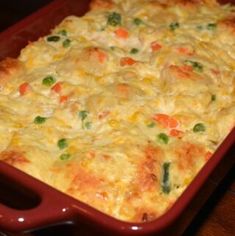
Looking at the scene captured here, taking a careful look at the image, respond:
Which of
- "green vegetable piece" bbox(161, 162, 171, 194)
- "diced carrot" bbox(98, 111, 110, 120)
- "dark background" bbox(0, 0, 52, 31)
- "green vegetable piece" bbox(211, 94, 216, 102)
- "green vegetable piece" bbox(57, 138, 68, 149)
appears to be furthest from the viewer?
"dark background" bbox(0, 0, 52, 31)

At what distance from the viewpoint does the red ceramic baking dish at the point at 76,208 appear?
1290mm

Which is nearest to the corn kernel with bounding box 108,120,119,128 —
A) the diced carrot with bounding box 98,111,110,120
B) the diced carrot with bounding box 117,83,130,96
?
the diced carrot with bounding box 98,111,110,120

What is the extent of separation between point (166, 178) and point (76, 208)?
1.25ft

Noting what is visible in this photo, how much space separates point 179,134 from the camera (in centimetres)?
174

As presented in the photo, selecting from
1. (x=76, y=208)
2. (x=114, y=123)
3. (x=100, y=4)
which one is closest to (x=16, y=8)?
(x=100, y=4)

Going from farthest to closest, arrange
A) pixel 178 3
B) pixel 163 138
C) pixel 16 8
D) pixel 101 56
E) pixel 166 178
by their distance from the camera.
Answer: pixel 16 8 → pixel 178 3 → pixel 101 56 → pixel 163 138 → pixel 166 178

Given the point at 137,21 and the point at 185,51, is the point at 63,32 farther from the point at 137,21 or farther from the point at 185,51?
the point at 185,51

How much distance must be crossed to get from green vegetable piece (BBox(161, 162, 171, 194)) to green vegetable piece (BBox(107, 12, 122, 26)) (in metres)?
0.88

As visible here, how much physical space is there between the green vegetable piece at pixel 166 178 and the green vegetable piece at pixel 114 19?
88cm

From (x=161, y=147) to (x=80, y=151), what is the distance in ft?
0.88

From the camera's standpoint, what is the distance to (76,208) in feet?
4.33

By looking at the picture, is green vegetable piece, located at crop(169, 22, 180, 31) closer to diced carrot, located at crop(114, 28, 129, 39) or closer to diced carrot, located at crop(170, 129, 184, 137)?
diced carrot, located at crop(114, 28, 129, 39)

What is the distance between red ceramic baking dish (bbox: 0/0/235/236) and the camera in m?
1.29

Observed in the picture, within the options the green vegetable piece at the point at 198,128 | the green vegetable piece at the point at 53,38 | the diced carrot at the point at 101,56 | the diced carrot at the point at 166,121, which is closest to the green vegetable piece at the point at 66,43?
the green vegetable piece at the point at 53,38
